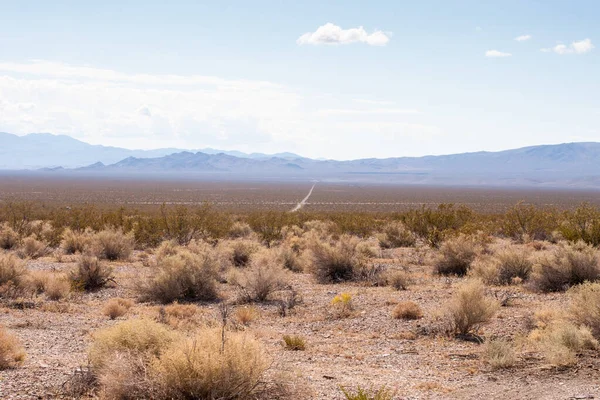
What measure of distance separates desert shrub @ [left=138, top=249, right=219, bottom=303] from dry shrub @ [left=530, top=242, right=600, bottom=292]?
9.04 meters

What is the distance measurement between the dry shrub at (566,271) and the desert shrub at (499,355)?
7.77m

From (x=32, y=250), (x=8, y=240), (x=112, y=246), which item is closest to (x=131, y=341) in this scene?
(x=112, y=246)

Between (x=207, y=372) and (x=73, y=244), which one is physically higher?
(x=207, y=372)

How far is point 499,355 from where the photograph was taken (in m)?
10.0

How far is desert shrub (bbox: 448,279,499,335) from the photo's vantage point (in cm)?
1240

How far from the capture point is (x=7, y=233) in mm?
28469

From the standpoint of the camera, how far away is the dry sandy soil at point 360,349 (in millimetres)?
8484

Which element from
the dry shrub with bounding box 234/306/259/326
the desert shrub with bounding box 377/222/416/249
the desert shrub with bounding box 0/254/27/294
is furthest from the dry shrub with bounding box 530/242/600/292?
the desert shrub with bounding box 0/254/27/294

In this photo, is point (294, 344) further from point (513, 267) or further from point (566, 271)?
point (513, 267)

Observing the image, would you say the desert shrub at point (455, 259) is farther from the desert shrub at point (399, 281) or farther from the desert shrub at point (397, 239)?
the desert shrub at point (397, 239)

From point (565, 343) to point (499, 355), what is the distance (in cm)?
110

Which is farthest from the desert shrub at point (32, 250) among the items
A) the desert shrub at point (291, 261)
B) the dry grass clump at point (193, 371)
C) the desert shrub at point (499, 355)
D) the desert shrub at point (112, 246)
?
the desert shrub at point (499, 355)

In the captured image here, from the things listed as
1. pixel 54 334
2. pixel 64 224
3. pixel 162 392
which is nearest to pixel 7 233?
pixel 64 224

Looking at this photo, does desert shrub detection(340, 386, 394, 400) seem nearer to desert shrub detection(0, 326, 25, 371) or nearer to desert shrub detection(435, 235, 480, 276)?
desert shrub detection(0, 326, 25, 371)
